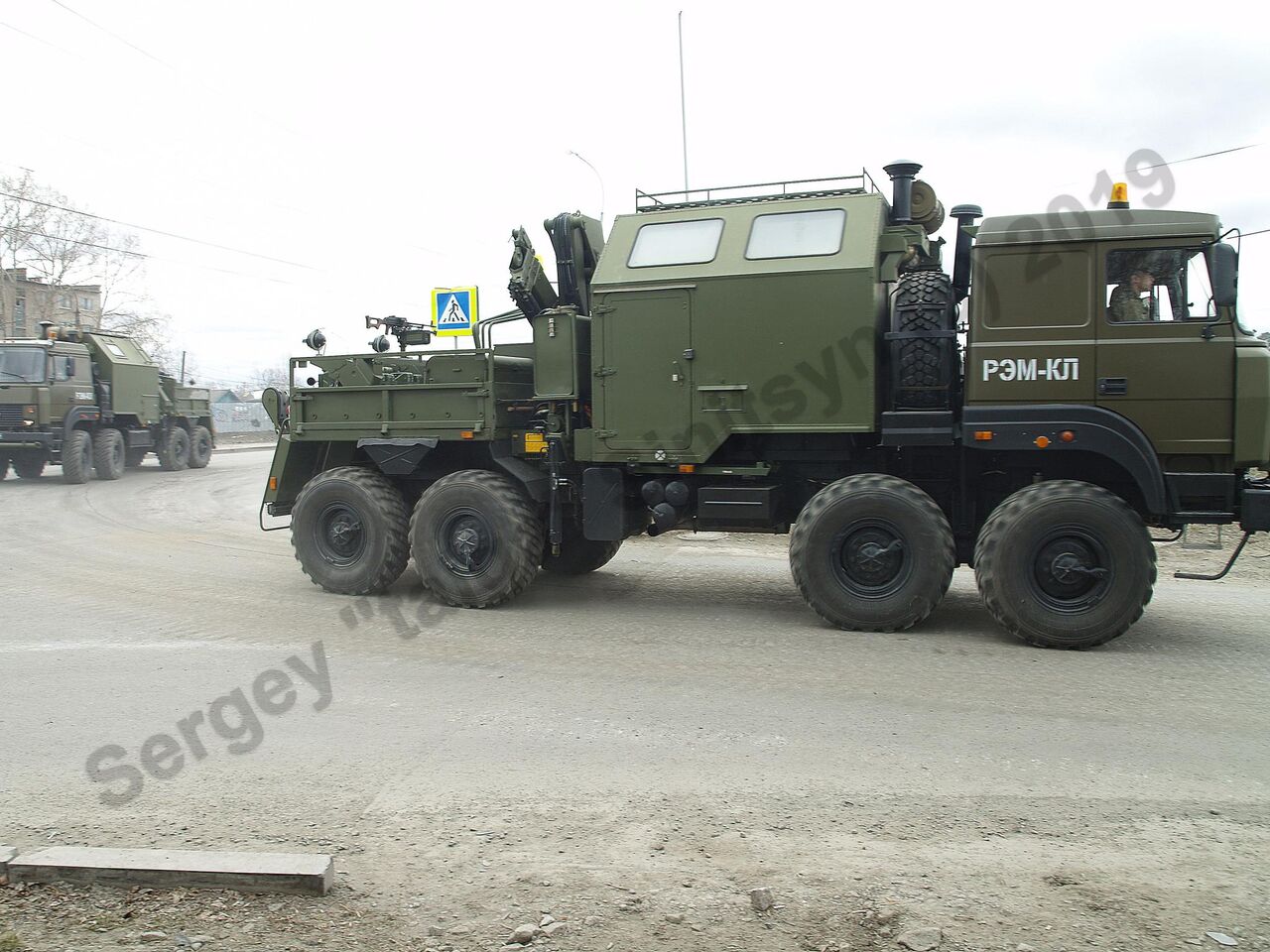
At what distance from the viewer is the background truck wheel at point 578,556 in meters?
10.6

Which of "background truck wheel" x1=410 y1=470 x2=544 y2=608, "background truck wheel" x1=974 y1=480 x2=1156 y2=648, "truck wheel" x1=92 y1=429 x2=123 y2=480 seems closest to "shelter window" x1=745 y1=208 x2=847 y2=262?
"background truck wheel" x1=974 y1=480 x2=1156 y2=648

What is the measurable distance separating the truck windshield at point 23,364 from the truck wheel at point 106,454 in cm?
179

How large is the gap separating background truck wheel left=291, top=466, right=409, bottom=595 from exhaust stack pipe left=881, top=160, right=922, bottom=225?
530 cm

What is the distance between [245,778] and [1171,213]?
7.14 metres

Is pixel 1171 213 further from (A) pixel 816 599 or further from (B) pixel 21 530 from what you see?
(B) pixel 21 530

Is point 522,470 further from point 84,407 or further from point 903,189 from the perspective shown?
point 84,407

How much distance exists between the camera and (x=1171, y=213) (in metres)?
7.47

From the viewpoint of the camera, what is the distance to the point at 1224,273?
7.08 meters

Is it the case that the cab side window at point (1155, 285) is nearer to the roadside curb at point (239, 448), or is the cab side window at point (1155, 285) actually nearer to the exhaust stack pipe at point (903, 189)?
the exhaust stack pipe at point (903, 189)

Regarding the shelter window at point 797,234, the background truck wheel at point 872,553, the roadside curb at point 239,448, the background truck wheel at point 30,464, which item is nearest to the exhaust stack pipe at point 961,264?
the shelter window at point 797,234

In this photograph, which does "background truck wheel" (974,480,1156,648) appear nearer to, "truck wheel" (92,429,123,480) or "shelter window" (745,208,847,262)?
"shelter window" (745,208,847,262)

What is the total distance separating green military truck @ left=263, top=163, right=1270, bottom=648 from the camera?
24.6 ft

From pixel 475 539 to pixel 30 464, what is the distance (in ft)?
58.1

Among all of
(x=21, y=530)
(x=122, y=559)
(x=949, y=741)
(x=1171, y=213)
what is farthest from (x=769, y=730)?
(x=21, y=530)
